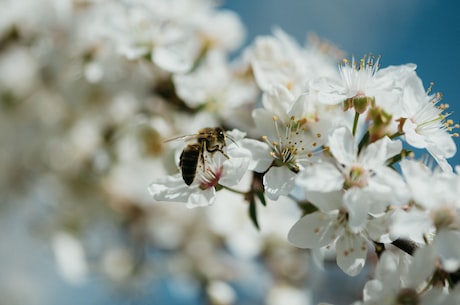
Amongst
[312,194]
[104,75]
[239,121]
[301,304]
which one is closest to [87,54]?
[104,75]

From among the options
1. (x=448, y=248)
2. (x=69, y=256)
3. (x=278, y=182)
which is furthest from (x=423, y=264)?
(x=69, y=256)

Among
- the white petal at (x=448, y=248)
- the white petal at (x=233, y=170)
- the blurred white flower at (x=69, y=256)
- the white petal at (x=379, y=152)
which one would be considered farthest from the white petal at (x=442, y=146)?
the blurred white flower at (x=69, y=256)

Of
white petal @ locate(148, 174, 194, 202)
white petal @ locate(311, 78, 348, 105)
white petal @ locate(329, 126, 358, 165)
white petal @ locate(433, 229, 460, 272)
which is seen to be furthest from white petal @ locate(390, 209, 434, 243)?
white petal @ locate(148, 174, 194, 202)

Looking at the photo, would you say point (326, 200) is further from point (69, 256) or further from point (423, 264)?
point (69, 256)

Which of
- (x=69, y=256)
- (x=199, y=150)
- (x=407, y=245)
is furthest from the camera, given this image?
(x=69, y=256)

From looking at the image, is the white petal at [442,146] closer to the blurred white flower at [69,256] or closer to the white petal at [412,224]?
the white petal at [412,224]

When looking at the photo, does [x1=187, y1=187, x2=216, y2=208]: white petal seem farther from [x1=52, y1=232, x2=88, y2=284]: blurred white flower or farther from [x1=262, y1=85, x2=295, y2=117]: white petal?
[x1=52, y1=232, x2=88, y2=284]: blurred white flower
